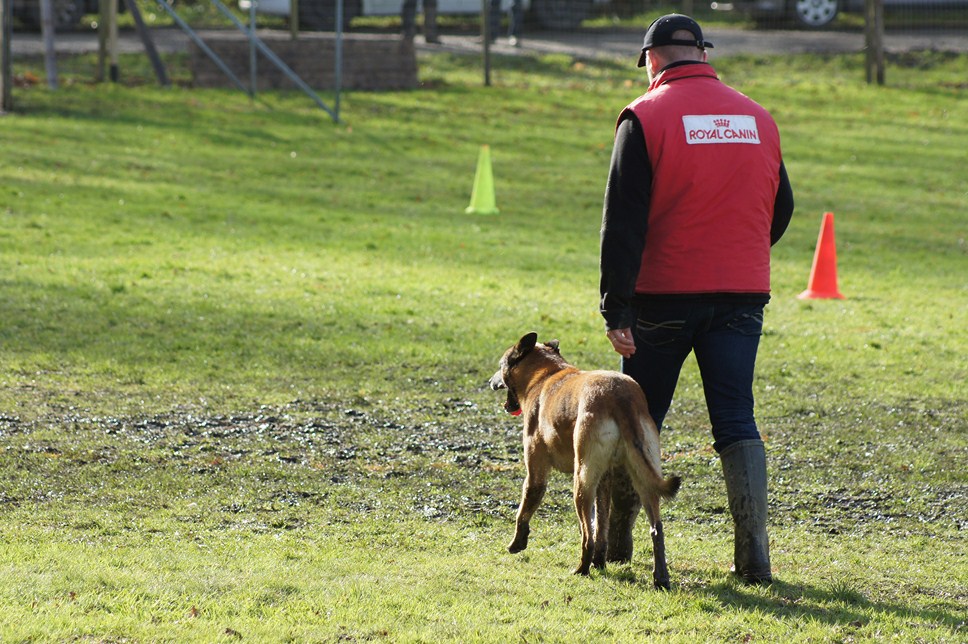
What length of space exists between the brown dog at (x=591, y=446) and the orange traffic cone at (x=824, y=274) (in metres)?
7.64

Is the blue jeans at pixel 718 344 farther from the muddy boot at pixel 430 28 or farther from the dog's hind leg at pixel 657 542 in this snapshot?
the muddy boot at pixel 430 28

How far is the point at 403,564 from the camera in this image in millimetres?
5059

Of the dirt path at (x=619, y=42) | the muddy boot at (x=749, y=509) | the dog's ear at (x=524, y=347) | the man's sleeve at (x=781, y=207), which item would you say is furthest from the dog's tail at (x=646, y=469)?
the dirt path at (x=619, y=42)

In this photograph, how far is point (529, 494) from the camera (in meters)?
5.21

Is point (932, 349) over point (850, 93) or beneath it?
beneath

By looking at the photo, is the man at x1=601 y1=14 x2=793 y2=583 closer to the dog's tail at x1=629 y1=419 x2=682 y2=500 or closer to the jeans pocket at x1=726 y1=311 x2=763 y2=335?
the jeans pocket at x1=726 y1=311 x2=763 y2=335

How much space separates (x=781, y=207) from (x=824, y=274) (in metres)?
7.65

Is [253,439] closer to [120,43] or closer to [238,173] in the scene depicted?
[238,173]

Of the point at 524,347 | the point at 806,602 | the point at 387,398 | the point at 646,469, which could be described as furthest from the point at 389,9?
the point at 806,602

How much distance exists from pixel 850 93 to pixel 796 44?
3889 mm

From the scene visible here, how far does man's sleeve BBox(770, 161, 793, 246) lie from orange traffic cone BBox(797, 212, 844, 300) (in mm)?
7372

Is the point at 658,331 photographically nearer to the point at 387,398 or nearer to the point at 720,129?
the point at 720,129

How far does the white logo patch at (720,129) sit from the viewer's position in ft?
15.5

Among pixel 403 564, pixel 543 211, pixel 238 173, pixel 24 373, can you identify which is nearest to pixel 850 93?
pixel 543 211
